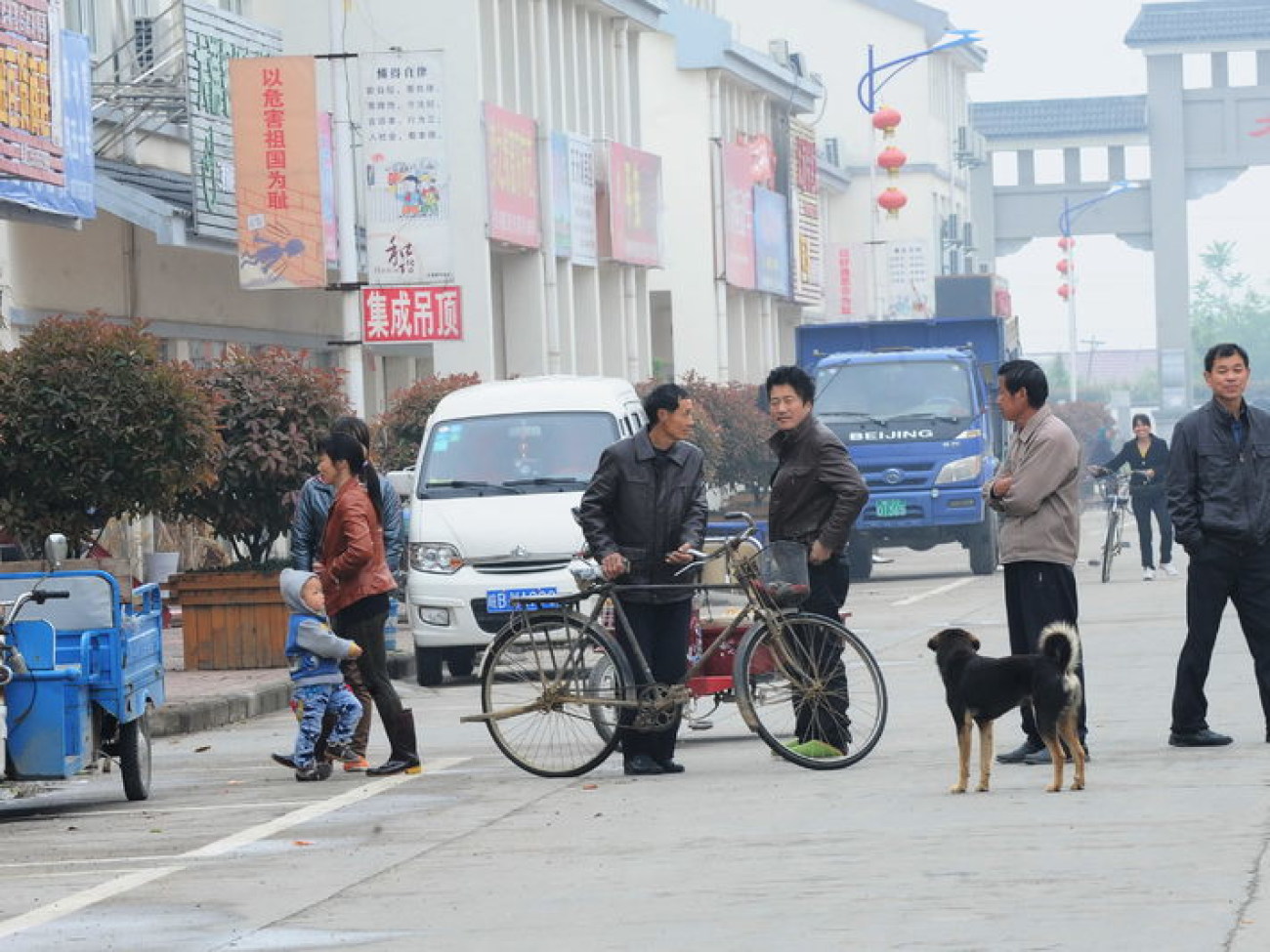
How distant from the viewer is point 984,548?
114 ft

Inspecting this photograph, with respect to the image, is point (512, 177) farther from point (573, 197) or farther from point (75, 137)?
point (75, 137)

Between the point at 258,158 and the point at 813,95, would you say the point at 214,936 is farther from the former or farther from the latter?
the point at 813,95

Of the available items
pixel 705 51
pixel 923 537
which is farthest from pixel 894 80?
pixel 923 537

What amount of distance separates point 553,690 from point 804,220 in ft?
192

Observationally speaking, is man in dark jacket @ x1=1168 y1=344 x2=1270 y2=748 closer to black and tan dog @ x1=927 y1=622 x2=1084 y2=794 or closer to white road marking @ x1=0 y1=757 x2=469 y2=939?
black and tan dog @ x1=927 y1=622 x2=1084 y2=794

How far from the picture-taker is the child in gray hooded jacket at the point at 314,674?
13.5 m

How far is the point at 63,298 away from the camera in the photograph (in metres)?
28.2

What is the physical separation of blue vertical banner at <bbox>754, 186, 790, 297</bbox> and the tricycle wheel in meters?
51.7

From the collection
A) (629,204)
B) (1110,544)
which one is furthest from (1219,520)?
(629,204)

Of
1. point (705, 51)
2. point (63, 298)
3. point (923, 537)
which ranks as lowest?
point (923, 537)

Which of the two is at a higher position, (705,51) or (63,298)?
(705,51)

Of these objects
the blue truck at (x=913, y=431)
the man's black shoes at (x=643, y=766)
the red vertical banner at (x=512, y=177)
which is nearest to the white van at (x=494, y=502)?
the man's black shoes at (x=643, y=766)

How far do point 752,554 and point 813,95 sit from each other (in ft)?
211

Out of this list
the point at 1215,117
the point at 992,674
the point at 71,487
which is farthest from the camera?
the point at 1215,117
